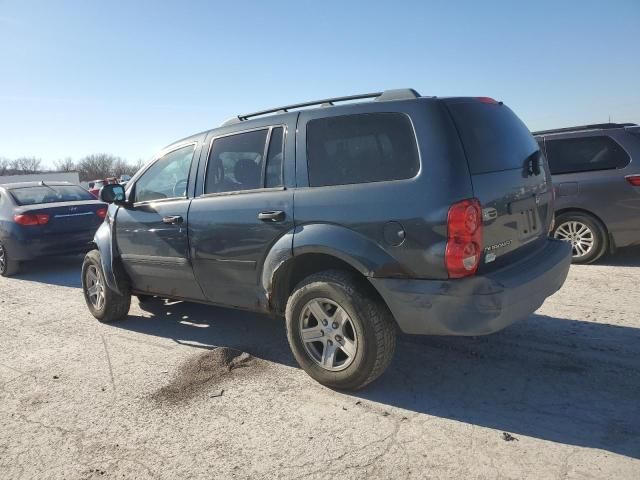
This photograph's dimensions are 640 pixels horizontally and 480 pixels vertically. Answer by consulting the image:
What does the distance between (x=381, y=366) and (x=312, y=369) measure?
53 cm

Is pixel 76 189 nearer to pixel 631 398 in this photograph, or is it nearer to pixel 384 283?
pixel 384 283

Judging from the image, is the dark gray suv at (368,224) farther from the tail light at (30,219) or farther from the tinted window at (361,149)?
the tail light at (30,219)

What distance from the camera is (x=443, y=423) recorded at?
293 cm

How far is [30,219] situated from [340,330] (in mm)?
6874

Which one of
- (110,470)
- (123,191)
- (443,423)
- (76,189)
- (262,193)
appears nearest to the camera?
(110,470)

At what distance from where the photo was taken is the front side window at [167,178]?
441 centimetres

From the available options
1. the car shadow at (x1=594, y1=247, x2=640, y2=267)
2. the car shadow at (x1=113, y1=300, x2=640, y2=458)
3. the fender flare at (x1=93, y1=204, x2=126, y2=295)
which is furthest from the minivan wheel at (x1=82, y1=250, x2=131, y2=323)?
the car shadow at (x1=594, y1=247, x2=640, y2=267)

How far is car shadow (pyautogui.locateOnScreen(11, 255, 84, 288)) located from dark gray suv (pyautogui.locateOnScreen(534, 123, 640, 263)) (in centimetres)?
712

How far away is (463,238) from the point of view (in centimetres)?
282

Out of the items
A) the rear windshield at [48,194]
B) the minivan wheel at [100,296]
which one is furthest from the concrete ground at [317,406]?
the rear windshield at [48,194]

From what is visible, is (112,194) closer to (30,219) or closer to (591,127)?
(30,219)

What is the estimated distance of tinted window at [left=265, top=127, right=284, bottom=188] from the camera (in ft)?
12.0

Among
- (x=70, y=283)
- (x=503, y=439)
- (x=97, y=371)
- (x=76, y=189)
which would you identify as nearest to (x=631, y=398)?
(x=503, y=439)

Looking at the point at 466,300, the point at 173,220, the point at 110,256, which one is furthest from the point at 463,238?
the point at 110,256
